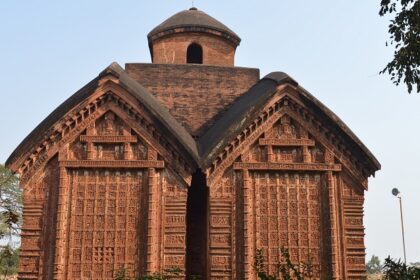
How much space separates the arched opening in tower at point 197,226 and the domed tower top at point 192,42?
5.79 m

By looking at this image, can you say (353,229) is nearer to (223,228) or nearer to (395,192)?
(223,228)

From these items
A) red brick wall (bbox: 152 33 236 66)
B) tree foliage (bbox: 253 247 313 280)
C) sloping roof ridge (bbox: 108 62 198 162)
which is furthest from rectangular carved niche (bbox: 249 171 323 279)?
red brick wall (bbox: 152 33 236 66)

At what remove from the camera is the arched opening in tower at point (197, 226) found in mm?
13781

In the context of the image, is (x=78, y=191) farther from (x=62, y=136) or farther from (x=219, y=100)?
(x=219, y=100)

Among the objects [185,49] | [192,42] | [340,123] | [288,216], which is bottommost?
[288,216]

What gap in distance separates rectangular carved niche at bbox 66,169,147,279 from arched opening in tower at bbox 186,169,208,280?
1.80 metres

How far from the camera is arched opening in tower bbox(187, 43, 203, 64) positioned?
18781mm

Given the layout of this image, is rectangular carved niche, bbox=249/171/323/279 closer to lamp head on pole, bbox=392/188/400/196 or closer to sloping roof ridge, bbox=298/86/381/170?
sloping roof ridge, bbox=298/86/381/170

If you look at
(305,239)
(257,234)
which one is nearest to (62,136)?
(257,234)

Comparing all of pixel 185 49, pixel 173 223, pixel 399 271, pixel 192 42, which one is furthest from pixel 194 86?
pixel 399 271

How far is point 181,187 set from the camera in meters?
12.9

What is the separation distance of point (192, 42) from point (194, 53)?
490mm

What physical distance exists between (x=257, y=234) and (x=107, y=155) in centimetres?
416

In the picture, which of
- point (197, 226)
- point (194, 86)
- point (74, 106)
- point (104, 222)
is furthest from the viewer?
point (194, 86)
